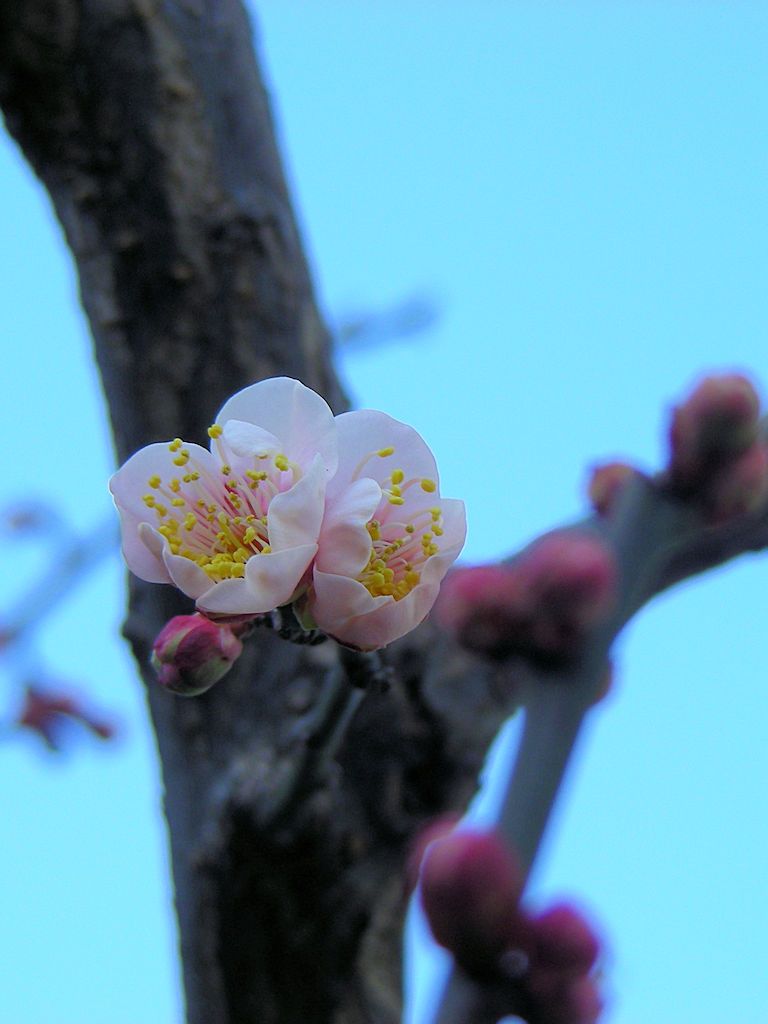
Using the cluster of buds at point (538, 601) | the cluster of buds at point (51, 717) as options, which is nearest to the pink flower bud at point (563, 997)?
the cluster of buds at point (538, 601)

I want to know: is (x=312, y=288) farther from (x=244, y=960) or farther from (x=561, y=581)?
(x=561, y=581)

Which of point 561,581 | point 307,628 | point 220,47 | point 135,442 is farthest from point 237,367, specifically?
point 561,581

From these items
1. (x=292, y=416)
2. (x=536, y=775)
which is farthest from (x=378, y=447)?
(x=536, y=775)

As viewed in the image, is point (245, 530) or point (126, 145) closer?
point (245, 530)

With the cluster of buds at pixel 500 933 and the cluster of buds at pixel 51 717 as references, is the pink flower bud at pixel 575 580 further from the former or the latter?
the cluster of buds at pixel 51 717

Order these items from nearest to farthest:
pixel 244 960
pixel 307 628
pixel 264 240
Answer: pixel 307 628 → pixel 244 960 → pixel 264 240

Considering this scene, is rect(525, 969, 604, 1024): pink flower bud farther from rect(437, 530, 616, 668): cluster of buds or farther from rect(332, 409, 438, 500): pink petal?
rect(332, 409, 438, 500): pink petal

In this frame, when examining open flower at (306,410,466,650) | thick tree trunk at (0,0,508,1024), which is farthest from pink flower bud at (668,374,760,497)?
thick tree trunk at (0,0,508,1024)
